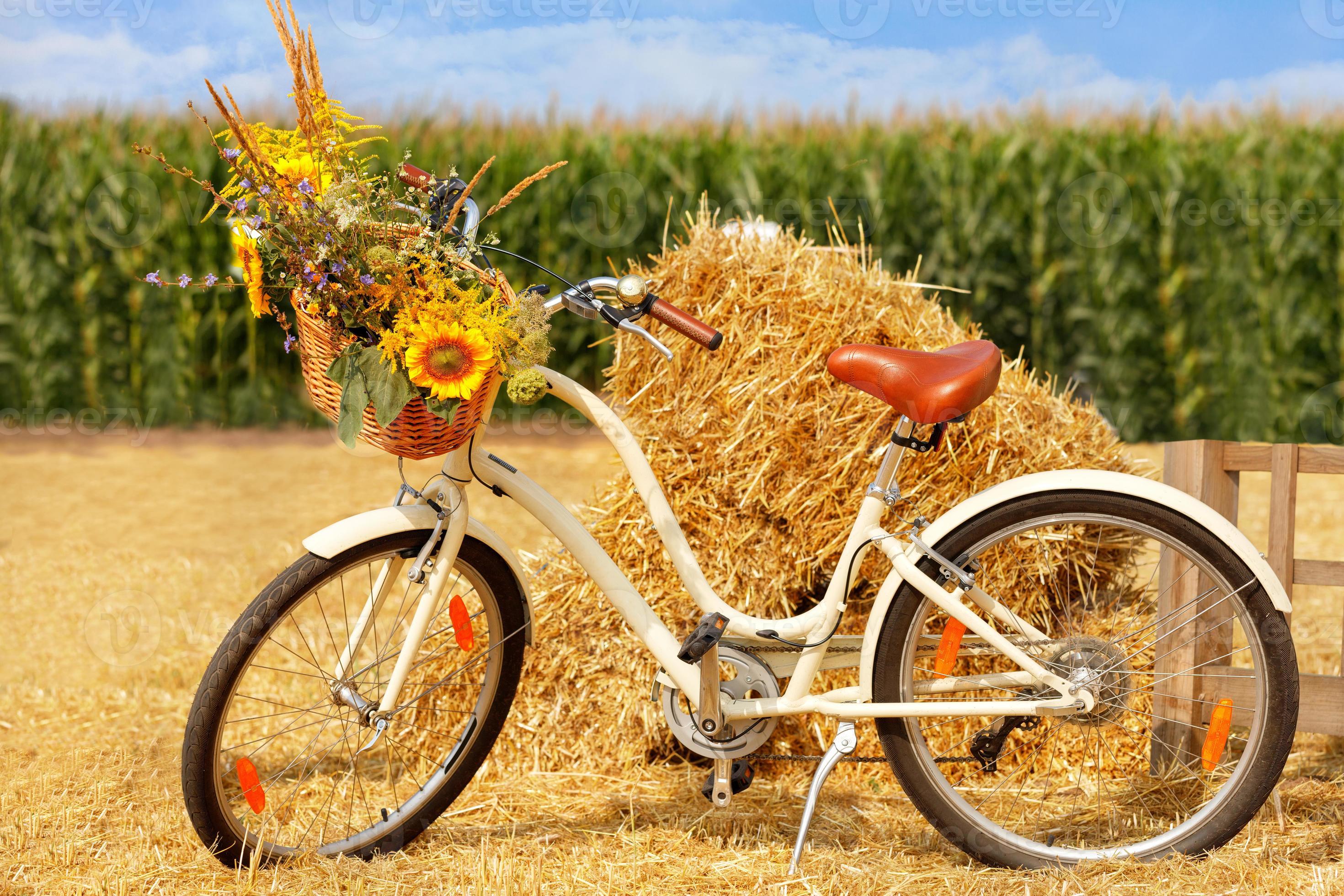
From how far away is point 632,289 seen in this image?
2016mm

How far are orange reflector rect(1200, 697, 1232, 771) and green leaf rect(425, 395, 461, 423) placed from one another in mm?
1741

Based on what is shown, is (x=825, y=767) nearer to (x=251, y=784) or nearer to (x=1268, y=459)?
(x=251, y=784)

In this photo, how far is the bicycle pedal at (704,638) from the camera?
7.13 ft

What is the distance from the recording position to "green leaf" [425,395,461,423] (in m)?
1.95

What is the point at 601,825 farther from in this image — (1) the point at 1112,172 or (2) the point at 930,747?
(1) the point at 1112,172

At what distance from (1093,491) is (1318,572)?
85 centimetres

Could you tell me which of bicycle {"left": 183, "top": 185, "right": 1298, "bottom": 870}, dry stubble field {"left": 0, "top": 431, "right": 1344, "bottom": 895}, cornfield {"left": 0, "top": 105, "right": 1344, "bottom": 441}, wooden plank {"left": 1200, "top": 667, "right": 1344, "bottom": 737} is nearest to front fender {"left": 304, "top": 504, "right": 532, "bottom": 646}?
bicycle {"left": 183, "top": 185, "right": 1298, "bottom": 870}

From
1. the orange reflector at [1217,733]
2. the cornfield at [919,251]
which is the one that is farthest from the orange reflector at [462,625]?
the cornfield at [919,251]

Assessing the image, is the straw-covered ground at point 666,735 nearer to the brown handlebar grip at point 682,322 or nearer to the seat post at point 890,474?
the seat post at point 890,474

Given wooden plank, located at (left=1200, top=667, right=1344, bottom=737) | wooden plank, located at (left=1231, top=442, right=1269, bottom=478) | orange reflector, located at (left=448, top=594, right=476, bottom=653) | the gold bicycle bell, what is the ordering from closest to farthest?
1. the gold bicycle bell
2. orange reflector, located at (left=448, top=594, right=476, bottom=653)
3. wooden plank, located at (left=1200, top=667, right=1344, bottom=737)
4. wooden plank, located at (left=1231, top=442, right=1269, bottom=478)

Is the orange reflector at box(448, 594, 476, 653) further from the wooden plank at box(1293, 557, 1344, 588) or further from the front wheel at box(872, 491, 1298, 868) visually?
the wooden plank at box(1293, 557, 1344, 588)

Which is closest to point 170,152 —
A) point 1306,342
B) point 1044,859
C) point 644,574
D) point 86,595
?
point 86,595

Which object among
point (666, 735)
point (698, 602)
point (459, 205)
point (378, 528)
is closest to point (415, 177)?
point (459, 205)

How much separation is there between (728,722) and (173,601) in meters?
3.52
